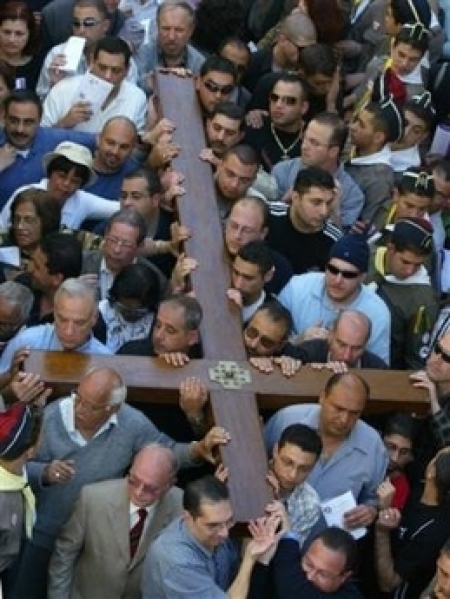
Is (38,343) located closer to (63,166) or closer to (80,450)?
(80,450)

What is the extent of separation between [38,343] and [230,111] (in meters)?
2.08

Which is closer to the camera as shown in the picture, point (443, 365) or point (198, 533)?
point (198, 533)

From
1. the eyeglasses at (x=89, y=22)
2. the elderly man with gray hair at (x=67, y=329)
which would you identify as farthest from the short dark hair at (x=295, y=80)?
the elderly man with gray hair at (x=67, y=329)

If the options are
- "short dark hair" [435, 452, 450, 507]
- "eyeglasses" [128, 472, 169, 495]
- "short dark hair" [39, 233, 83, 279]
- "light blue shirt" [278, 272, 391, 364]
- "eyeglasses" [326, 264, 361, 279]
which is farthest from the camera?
"light blue shirt" [278, 272, 391, 364]

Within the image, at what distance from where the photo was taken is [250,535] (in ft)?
25.8

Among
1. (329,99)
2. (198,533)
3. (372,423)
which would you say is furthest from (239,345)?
(329,99)

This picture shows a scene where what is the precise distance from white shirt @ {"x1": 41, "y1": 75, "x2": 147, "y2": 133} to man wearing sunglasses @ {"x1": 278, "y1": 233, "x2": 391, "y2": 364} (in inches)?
70.6

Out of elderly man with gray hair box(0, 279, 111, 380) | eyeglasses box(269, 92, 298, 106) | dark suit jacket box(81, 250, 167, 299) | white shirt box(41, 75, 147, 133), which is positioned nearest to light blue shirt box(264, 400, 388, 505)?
elderly man with gray hair box(0, 279, 111, 380)

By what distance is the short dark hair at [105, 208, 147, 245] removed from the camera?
30.1 feet

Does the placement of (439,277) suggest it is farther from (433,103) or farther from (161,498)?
(161,498)

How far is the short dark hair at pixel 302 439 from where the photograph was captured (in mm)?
7965

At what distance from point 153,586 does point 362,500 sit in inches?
52.9

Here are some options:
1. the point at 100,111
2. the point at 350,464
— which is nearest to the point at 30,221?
the point at 100,111

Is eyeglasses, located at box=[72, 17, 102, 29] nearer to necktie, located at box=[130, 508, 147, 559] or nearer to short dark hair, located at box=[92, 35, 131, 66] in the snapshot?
short dark hair, located at box=[92, 35, 131, 66]
